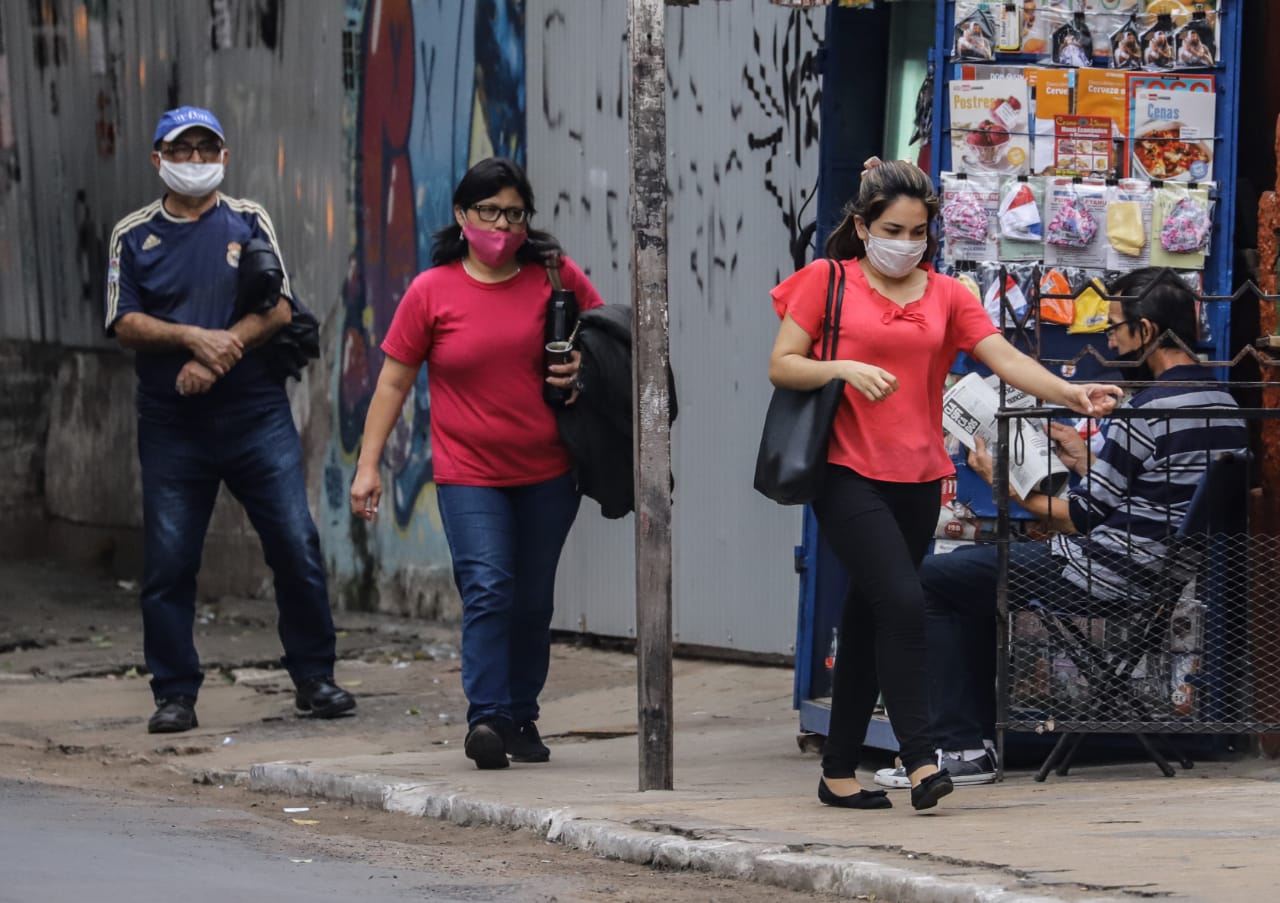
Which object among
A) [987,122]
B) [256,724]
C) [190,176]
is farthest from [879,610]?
[190,176]

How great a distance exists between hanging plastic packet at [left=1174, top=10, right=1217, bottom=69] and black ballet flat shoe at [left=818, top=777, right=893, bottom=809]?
2.47 metres

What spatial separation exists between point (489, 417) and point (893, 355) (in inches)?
63.8

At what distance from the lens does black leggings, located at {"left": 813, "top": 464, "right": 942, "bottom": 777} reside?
6.16 m

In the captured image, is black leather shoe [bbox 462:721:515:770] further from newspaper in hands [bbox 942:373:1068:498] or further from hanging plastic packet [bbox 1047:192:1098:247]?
hanging plastic packet [bbox 1047:192:1098:247]

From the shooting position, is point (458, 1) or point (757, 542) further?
point (458, 1)

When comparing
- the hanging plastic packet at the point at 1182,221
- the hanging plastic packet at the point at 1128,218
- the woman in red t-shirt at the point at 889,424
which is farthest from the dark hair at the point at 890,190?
the hanging plastic packet at the point at 1182,221

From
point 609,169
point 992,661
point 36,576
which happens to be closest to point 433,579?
point 609,169

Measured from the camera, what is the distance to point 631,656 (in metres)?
10.2

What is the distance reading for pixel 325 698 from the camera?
881cm

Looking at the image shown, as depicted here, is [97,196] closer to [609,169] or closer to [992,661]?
[609,169]

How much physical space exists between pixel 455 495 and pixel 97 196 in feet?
23.0

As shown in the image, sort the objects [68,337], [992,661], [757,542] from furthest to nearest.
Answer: [68,337] < [757,542] < [992,661]

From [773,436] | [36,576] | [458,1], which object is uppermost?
[458,1]

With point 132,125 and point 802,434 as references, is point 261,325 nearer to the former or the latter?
point 802,434
